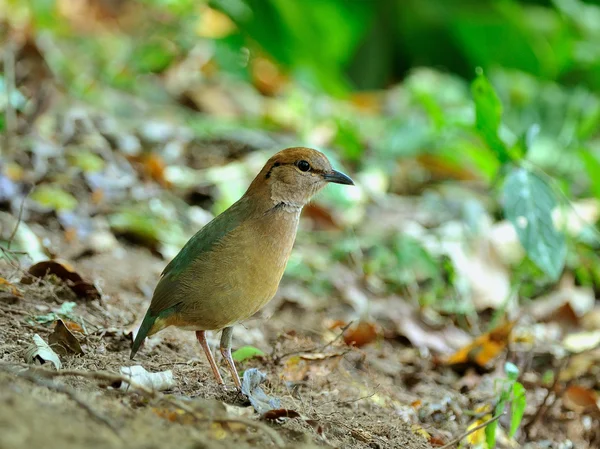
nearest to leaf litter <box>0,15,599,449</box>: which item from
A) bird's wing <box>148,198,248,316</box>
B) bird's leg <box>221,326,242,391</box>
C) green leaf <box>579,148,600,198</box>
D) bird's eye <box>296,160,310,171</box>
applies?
bird's leg <box>221,326,242,391</box>

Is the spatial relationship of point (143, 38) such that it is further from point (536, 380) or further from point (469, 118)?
point (536, 380)

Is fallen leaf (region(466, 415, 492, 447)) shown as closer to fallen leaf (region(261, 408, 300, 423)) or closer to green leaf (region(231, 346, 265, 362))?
green leaf (region(231, 346, 265, 362))

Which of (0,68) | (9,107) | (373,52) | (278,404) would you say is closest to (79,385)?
(278,404)

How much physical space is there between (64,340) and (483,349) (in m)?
2.59

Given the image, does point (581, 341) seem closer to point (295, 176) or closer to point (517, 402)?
point (517, 402)

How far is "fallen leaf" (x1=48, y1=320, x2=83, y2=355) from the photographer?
348 cm

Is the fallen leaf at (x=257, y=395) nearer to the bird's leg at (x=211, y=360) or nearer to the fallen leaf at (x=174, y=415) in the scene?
the bird's leg at (x=211, y=360)

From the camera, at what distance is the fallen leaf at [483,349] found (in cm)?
494

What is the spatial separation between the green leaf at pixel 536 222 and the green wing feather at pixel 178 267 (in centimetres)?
159

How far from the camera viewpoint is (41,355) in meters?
3.19

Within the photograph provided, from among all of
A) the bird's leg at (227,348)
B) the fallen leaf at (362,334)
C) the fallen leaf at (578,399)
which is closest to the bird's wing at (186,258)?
the bird's leg at (227,348)

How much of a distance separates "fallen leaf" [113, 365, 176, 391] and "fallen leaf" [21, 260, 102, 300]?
0.99m

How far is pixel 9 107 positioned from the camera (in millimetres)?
6031

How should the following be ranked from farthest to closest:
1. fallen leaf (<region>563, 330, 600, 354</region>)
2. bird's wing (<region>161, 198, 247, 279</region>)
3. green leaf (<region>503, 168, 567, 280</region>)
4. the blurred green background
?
the blurred green background → fallen leaf (<region>563, 330, 600, 354</region>) → green leaf (<region>503, 168, 567, 280</region>) → bird's wing (<region>161, 198, 247, 279</region>)
